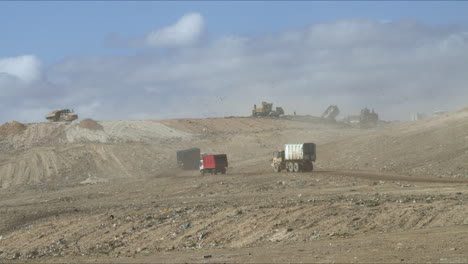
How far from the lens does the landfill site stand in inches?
773

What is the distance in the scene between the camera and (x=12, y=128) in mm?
91812

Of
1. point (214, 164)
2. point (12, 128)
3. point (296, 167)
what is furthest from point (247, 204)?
point (12, 128)

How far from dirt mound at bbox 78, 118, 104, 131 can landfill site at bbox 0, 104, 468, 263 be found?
39.9ft

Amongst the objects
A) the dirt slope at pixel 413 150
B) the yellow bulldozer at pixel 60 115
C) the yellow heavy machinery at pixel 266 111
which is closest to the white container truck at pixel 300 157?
the dirt slope at pixel 413 150

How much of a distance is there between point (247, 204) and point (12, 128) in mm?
69506

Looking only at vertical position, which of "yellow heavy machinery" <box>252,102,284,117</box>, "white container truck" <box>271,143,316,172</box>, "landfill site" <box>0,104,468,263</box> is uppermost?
"yellow heavy machinery" <box>252,102,284,117</box>

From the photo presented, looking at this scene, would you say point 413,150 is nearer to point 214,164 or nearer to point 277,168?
point 277,168

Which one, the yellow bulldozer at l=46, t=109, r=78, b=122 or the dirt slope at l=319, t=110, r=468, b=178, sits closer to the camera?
the dirt slope at l=319, t=110, r=468, b=178

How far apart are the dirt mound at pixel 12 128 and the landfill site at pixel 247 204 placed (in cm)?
868

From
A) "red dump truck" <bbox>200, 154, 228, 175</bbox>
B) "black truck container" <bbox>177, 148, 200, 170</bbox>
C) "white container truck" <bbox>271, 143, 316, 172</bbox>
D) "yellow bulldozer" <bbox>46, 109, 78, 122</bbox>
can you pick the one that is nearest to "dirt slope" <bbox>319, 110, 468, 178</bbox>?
"white container truck" <bbox>271, 143, 316, 172</bbox>

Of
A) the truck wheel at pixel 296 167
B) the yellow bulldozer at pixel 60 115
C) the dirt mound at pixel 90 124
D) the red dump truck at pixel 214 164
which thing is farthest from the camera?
the yellow bulldozer at pixel 60 115

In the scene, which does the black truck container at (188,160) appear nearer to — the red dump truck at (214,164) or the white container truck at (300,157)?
the red dump truck at (214,164)

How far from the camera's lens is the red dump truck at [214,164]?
5616 centimetres

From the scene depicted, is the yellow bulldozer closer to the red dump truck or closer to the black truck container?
the black truck container
